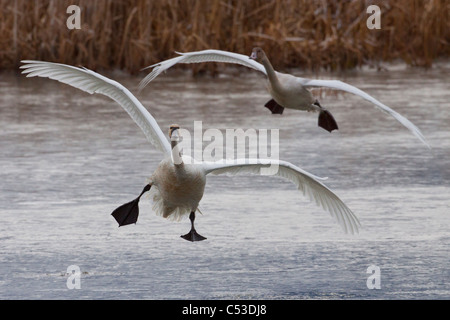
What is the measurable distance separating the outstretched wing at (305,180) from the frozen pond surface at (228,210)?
0.59 ft

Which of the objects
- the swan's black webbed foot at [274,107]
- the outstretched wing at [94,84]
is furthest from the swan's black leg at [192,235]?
the swan's black webbed foot at [274,107]

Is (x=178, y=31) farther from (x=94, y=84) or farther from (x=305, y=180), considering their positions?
(x=305, y=180)

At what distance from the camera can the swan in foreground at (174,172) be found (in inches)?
267

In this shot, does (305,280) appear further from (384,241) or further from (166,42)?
(166,42)

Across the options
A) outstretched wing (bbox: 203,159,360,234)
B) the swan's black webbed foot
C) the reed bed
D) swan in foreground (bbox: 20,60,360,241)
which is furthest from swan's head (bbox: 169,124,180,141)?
the reed bed

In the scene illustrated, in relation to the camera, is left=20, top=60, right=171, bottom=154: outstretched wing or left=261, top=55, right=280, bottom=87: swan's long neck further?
left=261, top=55, right=280, bottom=87: swan's long neck

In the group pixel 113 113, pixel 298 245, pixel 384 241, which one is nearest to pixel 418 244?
pixel 384 241

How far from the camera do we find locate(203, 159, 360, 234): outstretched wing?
6.81m

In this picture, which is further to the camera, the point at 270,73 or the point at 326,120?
the point at 326,120

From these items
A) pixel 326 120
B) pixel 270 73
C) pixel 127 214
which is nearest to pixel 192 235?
pixel 127 214

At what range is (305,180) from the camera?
7262mm

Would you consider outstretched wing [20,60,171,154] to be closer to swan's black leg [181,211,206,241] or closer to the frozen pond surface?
Result: swan's black leg [181,211,206,241]

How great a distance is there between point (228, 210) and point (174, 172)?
1.34 m
